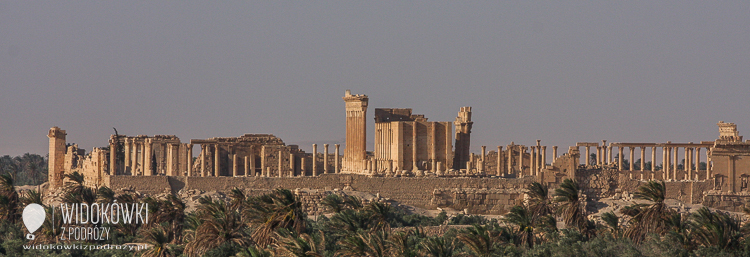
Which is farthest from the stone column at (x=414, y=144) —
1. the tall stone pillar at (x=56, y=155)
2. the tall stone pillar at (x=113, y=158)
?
the tall stone pillar at (x=56, y=155)

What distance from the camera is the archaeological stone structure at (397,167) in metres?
57.9

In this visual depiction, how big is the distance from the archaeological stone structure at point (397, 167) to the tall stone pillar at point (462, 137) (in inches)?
2.0

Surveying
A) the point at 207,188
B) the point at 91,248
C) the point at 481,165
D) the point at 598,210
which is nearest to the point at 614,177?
the point at 598,210

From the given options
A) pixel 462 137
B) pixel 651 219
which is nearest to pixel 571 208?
pixel 651 219

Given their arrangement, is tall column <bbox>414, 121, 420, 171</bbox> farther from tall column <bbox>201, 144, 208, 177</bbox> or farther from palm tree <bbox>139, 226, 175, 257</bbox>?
palm tree <bbox>139, 226, 175, 257</bbox>

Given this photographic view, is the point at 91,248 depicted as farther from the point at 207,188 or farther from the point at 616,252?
the point at 616,252

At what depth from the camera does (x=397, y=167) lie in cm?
6200

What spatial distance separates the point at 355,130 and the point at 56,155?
17609 millimetres

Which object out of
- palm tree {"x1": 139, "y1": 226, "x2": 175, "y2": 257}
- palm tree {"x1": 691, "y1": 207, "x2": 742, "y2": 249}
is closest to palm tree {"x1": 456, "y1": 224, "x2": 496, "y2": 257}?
palm tree {"x1": 691, "y1": 207, "x2": 742, "y2": 249}

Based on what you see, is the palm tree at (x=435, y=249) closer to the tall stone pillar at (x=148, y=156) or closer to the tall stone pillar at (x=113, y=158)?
the tall stone pillar at (x=148, y=156)

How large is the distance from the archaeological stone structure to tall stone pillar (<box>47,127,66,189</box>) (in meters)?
0.05

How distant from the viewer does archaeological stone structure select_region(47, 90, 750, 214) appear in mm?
57938

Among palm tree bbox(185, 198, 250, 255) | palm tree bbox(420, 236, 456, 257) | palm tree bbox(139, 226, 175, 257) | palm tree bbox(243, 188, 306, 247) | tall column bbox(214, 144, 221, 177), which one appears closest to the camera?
palm tree bbox(420, 236, 456, 257)

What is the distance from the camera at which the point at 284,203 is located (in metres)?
42.4
